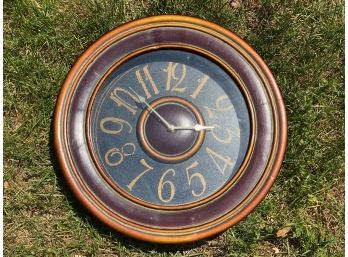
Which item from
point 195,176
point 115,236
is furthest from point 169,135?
point 115,236

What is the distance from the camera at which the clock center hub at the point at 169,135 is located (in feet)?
7.20

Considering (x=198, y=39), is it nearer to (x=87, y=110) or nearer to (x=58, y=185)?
(x=87, y=110)

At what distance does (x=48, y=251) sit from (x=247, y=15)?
1.27 meters

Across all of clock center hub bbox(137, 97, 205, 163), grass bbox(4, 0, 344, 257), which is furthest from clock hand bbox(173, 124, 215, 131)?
grass bbox(4, 0, 344, 257)

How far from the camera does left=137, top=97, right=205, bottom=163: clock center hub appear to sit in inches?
86.4

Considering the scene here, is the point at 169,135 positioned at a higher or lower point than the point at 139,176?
higher

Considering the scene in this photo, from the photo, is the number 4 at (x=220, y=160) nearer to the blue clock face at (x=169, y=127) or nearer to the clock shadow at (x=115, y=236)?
the blue clock face at (x=169, y=127)

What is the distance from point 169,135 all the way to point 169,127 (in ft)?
0.11

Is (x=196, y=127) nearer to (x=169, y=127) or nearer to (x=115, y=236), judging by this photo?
(x=169, y=127)

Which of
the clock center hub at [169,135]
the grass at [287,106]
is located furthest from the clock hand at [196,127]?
the grass at [287,106]

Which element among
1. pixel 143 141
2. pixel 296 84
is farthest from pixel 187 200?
pixel 296 84

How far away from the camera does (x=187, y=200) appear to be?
86.0 inches

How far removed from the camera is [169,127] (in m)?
2.18

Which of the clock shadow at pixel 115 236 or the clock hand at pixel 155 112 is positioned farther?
the clock shadow at pixel 115 236
